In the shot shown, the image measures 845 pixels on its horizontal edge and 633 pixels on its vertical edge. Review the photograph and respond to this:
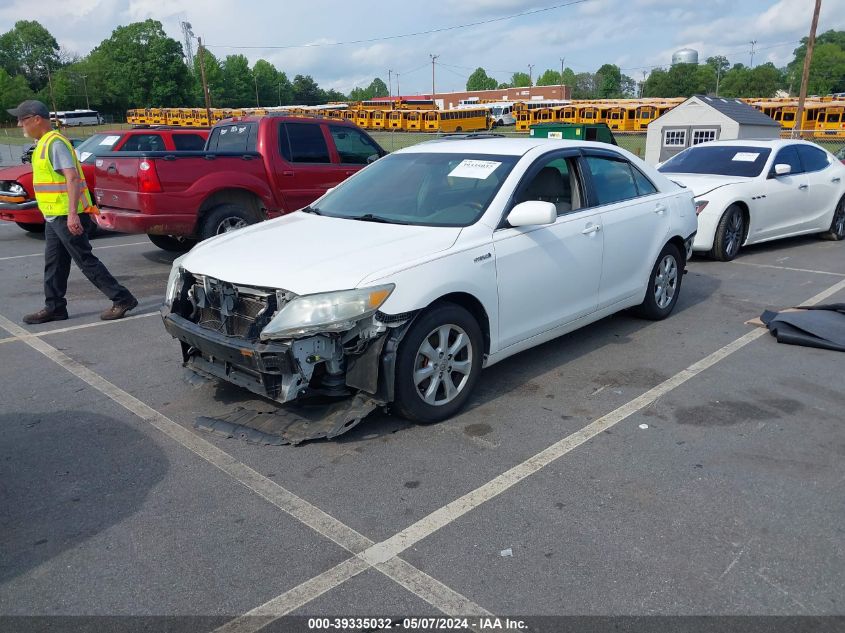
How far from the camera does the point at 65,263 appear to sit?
6.40 metres

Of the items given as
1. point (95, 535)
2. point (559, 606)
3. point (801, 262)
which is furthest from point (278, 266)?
point (801, 262)

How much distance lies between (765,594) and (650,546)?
1.55 feet

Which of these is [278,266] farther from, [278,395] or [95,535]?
[95,535]

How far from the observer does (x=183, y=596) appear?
8.81ft

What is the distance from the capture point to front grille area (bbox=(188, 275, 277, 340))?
3.85 meters

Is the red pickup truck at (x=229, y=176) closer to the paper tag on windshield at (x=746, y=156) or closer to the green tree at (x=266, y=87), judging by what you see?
the paper tag on windshield at (x=746, y=156)

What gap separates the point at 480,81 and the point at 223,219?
17517cm

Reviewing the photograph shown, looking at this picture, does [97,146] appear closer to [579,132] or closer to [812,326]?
[812,326]

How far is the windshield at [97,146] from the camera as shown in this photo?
11.6 metres

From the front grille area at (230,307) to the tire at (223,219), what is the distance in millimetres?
4665

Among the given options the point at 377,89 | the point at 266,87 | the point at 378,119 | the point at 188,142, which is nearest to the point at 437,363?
the point at 188,142

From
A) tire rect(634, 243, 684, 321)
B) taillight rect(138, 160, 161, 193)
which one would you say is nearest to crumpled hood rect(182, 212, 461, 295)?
tire rect(634, 243, 684, 321)

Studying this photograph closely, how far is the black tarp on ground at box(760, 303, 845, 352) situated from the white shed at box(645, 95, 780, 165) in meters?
17.7

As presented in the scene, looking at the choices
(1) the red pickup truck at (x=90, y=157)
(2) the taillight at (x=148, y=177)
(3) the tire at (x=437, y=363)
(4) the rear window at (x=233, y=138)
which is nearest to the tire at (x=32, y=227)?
(1) the red pickup truck at (x=90, y=157)
